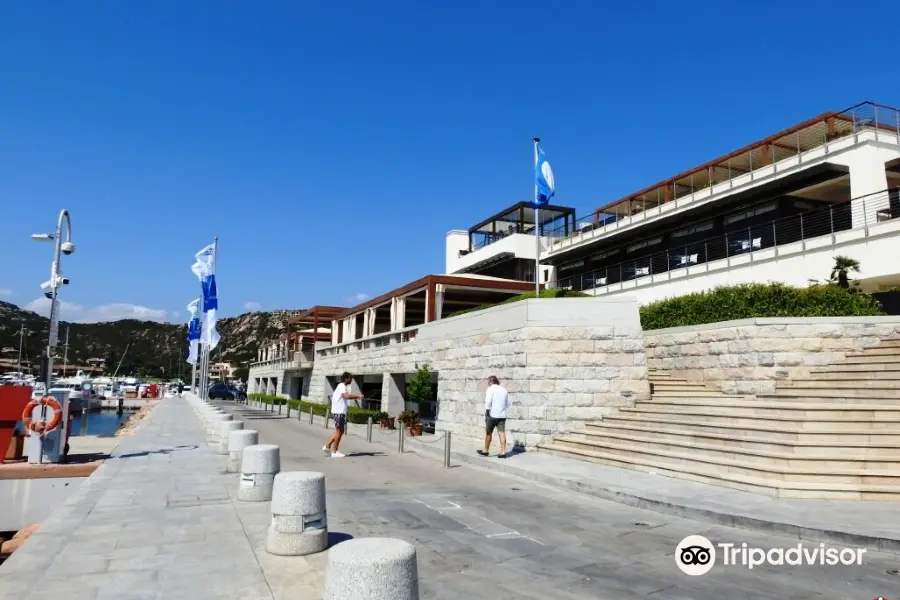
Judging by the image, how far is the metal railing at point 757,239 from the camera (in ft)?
66.3

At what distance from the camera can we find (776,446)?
32.9ft

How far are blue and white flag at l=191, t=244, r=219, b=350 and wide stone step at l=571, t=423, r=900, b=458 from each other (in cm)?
2407

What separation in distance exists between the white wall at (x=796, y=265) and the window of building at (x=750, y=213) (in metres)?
2.97

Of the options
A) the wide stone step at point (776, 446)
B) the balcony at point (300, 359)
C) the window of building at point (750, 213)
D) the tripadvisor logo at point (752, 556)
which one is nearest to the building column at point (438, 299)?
the window of building at point (750, 213)

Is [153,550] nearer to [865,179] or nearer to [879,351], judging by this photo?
[879,351]

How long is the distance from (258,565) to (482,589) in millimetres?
2245

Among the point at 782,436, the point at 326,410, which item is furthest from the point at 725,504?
the point at 326,410

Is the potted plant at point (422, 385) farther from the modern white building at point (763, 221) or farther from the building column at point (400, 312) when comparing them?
the modern white building at point (763, 221)

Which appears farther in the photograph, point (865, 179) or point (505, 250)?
point (505, 250)

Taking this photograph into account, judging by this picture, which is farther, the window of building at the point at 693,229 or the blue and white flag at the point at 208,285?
the blue and white flag at the point at 208,285

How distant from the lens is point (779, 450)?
9.91m

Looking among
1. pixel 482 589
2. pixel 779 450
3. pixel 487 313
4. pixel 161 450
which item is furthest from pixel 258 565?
pixel 487 313

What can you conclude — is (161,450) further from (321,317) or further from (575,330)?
(321,317)

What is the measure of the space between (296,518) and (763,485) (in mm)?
7325
